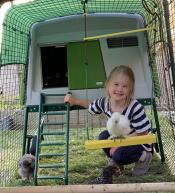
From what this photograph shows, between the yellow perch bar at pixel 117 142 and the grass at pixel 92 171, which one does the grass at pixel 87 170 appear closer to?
the grass at pixel 92 171

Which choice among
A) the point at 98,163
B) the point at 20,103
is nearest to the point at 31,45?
the point at 20,103

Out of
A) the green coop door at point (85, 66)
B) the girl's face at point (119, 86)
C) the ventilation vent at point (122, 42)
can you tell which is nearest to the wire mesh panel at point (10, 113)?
the green coop door at point (85, 66)

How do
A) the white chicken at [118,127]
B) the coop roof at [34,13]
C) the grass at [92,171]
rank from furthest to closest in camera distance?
the coop roof at [34,13], the grass at [92,171], the white chicken at [118,127]

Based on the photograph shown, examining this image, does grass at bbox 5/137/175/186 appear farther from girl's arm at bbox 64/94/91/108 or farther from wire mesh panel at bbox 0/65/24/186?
girl's arm at bbox 64/94/91/108

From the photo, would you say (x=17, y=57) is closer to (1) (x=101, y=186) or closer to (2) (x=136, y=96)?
(2) (x=136, y=96)

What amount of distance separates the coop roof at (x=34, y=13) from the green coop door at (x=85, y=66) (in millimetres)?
367

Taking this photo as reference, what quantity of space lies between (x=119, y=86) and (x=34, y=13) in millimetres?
1408

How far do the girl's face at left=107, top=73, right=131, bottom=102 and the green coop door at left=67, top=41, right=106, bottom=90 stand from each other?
2.95 feet

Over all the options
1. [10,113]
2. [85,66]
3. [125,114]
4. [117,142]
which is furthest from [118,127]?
[10,113]

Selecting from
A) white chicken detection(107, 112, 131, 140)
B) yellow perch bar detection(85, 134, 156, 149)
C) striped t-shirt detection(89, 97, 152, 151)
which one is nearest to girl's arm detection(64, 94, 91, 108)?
striped t-shirt detection(89, 97, 152, 151)

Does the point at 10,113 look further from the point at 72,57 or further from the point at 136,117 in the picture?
the point at 136,117

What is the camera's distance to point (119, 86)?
3.46m

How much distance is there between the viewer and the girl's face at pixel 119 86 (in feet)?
11.3

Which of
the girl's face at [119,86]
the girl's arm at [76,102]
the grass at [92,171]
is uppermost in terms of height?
the girl's face at [119,86]
